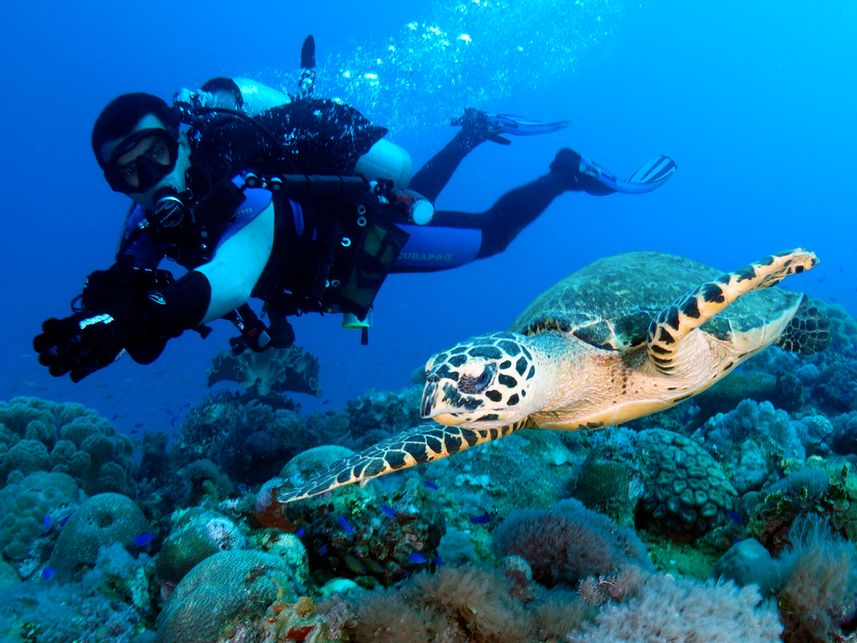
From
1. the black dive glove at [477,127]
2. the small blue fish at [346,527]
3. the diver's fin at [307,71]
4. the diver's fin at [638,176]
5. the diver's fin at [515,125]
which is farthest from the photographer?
the diver's fin at [515,125]

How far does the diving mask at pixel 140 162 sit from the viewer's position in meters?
3.37

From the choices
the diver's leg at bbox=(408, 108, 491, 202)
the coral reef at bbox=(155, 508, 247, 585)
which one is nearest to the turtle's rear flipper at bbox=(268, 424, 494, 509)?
the coral reef at bbox=(155, 508, 247, 585)

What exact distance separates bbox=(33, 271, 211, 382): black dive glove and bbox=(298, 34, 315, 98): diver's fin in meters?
3.54

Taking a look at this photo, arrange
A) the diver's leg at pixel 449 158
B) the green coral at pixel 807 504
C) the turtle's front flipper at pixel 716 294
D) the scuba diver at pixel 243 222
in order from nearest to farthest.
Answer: the scuba diver at pixel 243 222 < the turtle's front flipper at pixel 716 294 < the green coral at pixel 807 504 < the diver's leg at pixel 449 158

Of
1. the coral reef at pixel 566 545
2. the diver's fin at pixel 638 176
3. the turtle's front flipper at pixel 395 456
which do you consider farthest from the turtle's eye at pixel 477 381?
the diver's fin at pixel 638 176

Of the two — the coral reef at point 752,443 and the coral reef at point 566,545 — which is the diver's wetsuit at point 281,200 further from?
the coral reef at point 752,443

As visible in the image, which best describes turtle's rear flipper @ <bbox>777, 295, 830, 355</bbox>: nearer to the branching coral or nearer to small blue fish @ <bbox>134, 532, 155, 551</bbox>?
the branching coral

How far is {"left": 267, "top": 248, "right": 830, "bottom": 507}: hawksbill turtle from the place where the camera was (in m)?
2.71

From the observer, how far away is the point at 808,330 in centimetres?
453

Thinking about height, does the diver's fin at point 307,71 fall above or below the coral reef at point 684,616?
above

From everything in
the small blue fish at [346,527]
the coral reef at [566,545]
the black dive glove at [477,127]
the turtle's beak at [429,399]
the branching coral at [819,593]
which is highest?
the black dive glove at [477,127]

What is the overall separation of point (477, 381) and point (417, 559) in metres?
1.17

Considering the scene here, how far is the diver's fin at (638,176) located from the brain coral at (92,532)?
7.79m

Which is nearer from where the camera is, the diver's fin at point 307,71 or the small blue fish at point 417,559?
the small blue fish at point 417,559
